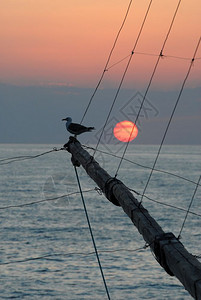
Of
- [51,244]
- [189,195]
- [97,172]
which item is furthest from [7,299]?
[189,195]

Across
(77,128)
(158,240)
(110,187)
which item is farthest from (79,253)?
(158,240)

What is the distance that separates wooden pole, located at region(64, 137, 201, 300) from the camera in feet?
27.2

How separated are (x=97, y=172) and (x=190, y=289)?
7.05 metres

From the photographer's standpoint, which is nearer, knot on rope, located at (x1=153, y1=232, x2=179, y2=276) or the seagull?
knot on rope, located at (x1=153, y1=232, x2=179, y2=276)

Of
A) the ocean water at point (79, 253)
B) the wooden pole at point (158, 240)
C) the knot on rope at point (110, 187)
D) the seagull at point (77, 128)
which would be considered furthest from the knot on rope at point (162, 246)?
the ocean water at point (79, 253)

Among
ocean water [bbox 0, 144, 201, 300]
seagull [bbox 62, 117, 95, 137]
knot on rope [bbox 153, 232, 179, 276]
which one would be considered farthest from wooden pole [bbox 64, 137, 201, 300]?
ocean water [bbox 0, 144, 201, 300]

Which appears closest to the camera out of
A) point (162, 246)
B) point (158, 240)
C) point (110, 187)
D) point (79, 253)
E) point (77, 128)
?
point (162, 246)

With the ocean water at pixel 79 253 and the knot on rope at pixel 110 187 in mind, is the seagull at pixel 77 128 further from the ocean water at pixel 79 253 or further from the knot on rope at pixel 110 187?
the knot on rope at pixel 110 187

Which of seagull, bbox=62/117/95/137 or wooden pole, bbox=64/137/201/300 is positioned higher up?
seagull, bbox=62/117/95/137

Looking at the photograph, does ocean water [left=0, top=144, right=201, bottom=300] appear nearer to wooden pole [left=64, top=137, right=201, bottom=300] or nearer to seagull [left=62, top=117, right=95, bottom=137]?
seagull [left=62, top=117, right=95, bottom=137]

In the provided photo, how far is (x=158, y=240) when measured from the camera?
394 inches

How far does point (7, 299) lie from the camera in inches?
1923

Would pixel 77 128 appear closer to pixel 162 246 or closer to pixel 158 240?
pixel 158 240

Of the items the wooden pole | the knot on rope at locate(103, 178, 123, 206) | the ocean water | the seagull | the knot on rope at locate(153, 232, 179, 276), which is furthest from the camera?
the ocean water
